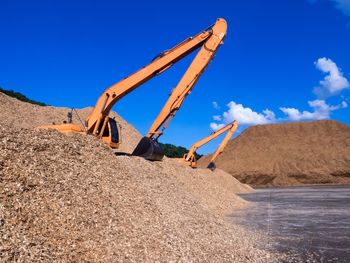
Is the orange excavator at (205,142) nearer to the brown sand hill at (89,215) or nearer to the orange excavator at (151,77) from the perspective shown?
the orange excavator at (151,77)

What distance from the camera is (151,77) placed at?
17.6 m

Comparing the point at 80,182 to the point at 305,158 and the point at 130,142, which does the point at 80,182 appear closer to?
the point at 130,142

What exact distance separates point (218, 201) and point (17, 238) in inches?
528

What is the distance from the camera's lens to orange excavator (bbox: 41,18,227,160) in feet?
53.8

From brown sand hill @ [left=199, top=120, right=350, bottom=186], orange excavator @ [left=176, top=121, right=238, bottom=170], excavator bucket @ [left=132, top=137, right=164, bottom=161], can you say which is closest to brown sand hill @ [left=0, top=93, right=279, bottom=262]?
excavator bucket @ [left=132, top=137, right=164, bottom=161]

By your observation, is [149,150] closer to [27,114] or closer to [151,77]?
[151,77]

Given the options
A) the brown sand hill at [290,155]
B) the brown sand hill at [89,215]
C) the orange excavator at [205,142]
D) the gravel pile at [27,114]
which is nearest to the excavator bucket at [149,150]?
the gravel pile at [27,114]

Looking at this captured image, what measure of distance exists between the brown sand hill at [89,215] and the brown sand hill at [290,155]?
49.4 m

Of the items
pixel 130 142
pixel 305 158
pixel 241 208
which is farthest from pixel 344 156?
pixel 241 208

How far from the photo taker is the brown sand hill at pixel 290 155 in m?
57.8

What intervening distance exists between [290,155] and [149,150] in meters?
51.2

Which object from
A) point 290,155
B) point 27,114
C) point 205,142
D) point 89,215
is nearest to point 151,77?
point 89,215

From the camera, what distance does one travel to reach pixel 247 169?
64750 mm

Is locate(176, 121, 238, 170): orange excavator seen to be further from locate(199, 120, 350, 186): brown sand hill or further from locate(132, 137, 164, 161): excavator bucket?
locate(199, 120, 350, 186): brown sand hill
